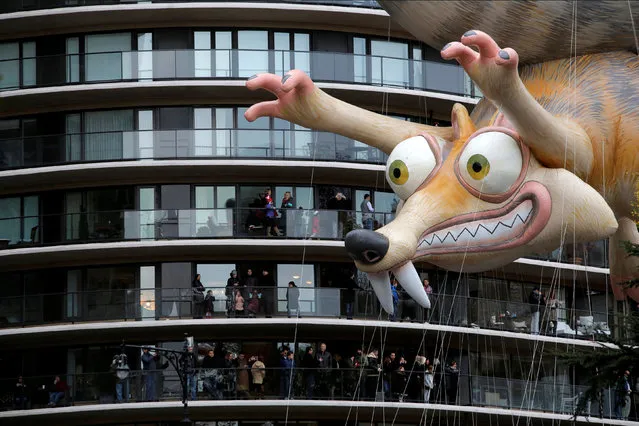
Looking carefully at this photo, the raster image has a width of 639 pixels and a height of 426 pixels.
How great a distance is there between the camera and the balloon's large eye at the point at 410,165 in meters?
16.2

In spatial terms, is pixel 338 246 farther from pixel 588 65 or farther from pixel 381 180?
pixel 588 65

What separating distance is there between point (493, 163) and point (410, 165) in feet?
2.72

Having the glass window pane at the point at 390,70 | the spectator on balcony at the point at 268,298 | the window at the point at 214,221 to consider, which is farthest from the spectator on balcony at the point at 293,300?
the glass window pane at the point at 390,70

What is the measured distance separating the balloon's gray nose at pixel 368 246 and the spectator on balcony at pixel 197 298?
29.2 metres

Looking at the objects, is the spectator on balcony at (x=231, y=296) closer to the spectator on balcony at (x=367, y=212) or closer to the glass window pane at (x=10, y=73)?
the spectator on balcony at (x=367, y=212)

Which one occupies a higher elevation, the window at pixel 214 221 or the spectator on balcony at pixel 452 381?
the window at pixel 214 221

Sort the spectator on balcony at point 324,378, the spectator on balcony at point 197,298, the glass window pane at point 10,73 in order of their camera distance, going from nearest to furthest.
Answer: the spectator on balcony at point 324,378, the spectator on balcony at point 197,298, the glass window pane at point 10,73

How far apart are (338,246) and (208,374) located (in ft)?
16.2

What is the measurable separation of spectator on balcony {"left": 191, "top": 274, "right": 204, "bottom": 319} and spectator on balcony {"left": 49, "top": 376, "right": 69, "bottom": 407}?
12.2 feet

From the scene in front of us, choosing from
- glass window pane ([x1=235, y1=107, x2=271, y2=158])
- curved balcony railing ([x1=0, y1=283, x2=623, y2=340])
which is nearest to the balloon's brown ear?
curved balcony railing ([x1=0, y1=283, x2=623, y2=340])

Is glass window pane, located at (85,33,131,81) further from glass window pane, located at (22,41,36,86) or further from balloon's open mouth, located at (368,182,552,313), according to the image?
balloon's open mouth, located at (368,182,552,313)

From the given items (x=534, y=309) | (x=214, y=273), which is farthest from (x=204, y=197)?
(x=534, y=309)

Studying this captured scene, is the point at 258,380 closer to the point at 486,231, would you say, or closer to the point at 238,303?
the point at 238,303

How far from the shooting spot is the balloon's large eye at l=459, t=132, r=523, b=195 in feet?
51.8
